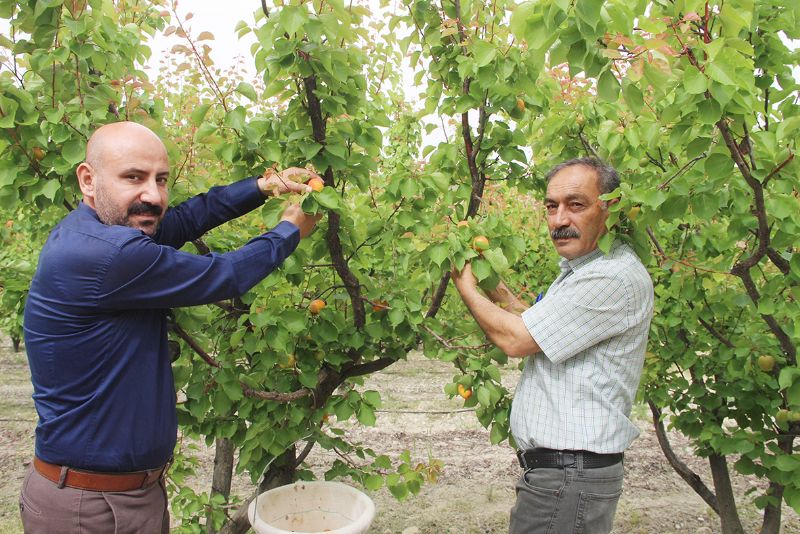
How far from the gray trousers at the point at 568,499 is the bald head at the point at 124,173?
166 centimetres

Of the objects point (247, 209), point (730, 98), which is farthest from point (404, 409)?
point (730, 98)

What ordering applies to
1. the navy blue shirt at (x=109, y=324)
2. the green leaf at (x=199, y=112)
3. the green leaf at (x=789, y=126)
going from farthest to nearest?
1. the green leaf at (x=199, y=112)
2. the navy blue shirt at (x=109, y=324)
3. the green leaf at (x=789, y=126)

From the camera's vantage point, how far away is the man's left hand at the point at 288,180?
210 centimetres

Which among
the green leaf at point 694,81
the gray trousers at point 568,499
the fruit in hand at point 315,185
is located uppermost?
the green leaf at point 694,81

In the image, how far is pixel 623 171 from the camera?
298 cm

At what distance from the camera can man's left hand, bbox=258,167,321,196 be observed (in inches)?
82.7

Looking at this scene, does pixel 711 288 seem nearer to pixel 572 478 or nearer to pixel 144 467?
pixel 572 478

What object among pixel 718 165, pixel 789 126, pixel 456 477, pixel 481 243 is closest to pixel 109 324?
pixel 481 243

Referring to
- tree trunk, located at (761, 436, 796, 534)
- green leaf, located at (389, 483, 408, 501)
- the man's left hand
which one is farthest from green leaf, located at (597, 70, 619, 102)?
tree trunk, located at (761, 436, 796, 534)

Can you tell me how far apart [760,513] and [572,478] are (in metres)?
4.19

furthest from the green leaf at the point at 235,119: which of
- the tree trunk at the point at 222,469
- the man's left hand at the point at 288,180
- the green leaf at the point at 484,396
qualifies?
the tree trunk at the point at 222,469

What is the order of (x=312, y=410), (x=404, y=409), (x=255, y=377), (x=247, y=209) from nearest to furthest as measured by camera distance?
(x=247, y=209)
(x=255, y=377)
(x=312, y=410)
(x=404, y=409)

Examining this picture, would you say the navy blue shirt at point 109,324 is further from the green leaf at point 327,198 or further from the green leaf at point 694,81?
the green leaf at point 694,81

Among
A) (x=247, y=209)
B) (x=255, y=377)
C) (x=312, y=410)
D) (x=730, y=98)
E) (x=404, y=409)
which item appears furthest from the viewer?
(x=404, y=409)
